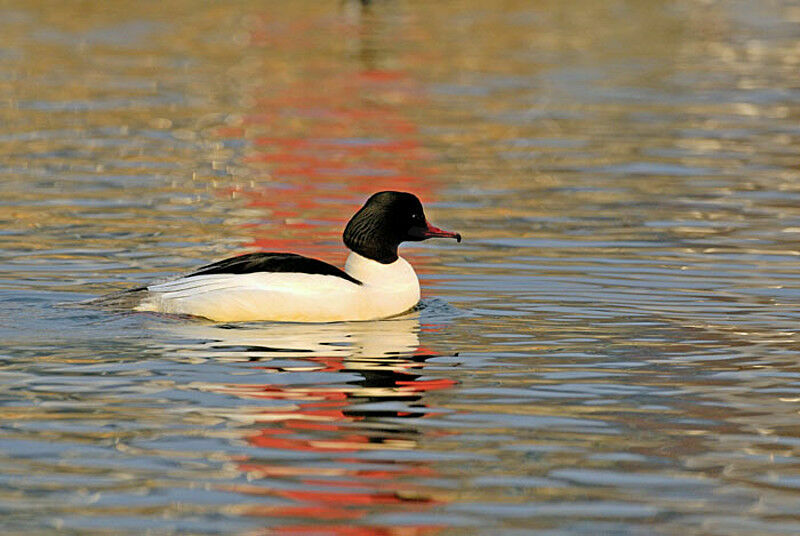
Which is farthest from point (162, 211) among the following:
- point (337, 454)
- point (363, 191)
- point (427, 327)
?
point (337, 454)

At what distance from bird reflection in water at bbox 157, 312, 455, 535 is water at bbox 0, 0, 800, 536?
0.08 feet

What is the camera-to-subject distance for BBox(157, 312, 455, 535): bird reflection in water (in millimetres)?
8375

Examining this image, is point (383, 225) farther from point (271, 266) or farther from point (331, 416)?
point (331, 416)

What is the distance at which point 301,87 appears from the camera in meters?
32.5

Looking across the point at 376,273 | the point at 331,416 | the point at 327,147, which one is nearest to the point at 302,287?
the point at 376,273

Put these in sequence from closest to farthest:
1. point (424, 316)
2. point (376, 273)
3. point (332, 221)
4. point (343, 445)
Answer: point (343, 445) < point (376, 273) < point (424, 316) < point (332, 221)

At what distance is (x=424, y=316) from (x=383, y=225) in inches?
28.7

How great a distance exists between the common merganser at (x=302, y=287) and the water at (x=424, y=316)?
16 cm

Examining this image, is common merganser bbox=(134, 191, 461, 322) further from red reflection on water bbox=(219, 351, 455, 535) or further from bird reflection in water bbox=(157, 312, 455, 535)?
red reflection on water bbox=(219, 351, 455, 535)

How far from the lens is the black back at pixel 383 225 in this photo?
13078 millimetres

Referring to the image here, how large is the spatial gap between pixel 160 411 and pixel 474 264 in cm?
596

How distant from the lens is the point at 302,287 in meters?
12.6

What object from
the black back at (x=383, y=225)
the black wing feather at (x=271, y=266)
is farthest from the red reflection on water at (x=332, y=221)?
the black back at (x=383, y=225)

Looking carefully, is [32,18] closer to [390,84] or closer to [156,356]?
[390,84]
